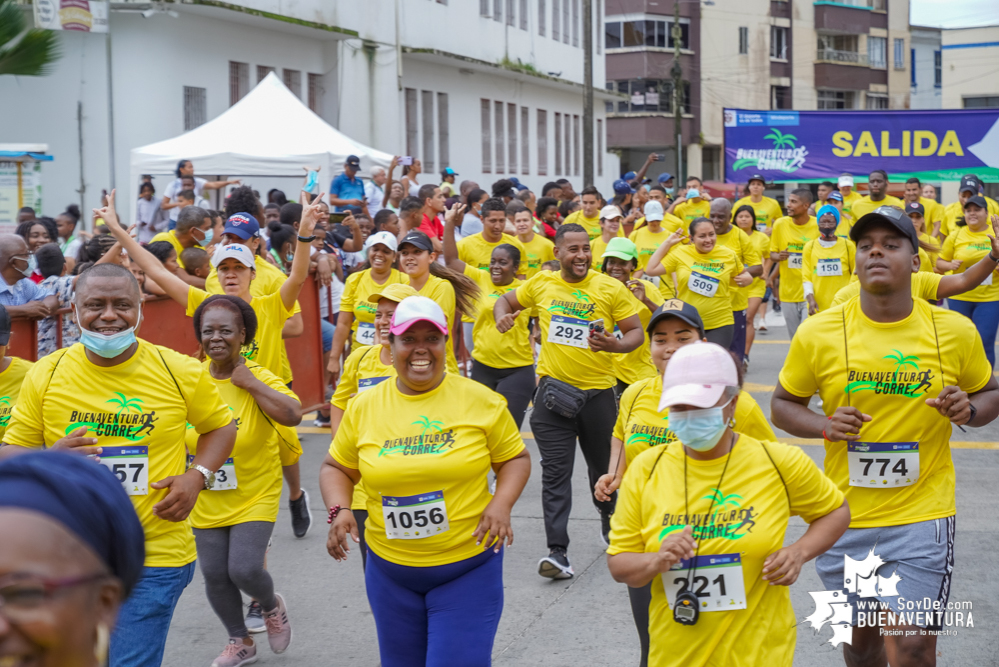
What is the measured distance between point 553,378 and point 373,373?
5.70ft

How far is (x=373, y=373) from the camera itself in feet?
19.0

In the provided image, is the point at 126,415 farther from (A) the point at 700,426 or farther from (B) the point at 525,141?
(B) the point at 525,141

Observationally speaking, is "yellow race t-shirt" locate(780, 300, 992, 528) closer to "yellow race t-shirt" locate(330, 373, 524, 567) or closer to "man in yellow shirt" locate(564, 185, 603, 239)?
"yellow race t-shirt" locate(330, 373, 524, 567)

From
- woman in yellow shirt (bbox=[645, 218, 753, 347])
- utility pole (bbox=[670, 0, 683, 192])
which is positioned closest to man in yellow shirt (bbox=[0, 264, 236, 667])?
woman in yellow shirt (bbox=[645, 218, 753, 347])

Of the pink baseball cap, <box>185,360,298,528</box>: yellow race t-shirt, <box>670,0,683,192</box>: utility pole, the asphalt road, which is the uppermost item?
<box>670,0,683,192</box>: utility pole

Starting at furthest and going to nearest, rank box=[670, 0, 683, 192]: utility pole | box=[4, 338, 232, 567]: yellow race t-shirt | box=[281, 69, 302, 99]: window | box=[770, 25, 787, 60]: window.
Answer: box=[770, 25, 787, 60]: window < box=[670, 0, 683, 192]: utility pole < box=[281, 69, 302, 99]: window < box=[4, 338, 232, 567]: yellow race t-shirt

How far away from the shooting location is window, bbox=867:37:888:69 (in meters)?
68.9

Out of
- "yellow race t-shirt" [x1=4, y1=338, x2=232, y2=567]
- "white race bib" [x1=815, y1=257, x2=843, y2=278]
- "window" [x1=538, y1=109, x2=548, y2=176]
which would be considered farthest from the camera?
"window" [x1=538, y1=109, x2=548, y2=176]

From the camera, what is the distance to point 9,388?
501 cm

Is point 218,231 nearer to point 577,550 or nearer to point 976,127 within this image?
point 577,550

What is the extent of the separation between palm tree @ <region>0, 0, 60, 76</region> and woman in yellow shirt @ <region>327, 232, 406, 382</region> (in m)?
8.35

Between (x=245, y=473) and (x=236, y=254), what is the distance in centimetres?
194

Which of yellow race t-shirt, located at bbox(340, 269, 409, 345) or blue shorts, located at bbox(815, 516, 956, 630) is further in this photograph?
yellow race t-shirt, located at bbox(340, 269, 409, 345)

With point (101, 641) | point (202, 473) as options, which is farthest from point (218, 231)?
point (101, 641)
